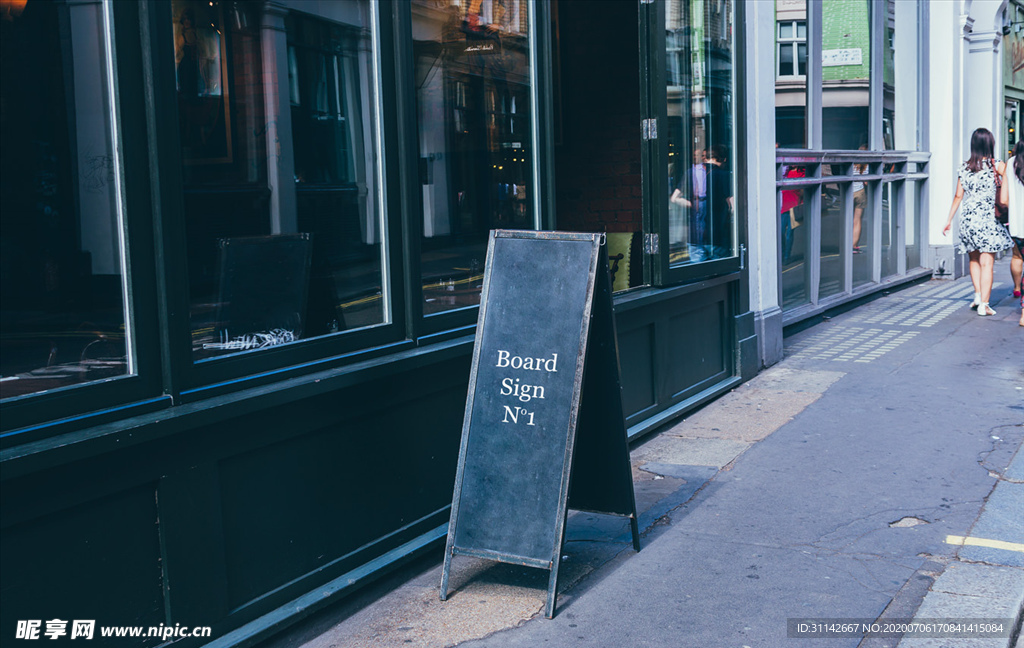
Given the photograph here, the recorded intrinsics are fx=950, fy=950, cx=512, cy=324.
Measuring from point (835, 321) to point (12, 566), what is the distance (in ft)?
30.4

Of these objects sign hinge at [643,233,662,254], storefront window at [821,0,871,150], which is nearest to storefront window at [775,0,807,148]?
storefront window at [821,0,871,150]

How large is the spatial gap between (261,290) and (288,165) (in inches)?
23.6

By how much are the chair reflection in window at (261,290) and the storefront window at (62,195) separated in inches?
18.9

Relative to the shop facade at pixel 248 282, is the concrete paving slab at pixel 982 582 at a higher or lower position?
lower

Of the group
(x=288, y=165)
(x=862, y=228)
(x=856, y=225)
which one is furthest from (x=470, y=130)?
(x=862, y=228)

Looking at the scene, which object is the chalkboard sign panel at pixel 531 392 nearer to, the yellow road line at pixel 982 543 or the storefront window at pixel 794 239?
the yellow road line at pixel 982 543

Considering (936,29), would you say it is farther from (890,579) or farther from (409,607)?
(409,607)

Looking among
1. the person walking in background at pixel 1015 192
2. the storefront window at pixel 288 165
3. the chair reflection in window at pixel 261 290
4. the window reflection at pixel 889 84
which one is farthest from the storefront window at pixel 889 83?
the chair reflection in window at pixel 261 290

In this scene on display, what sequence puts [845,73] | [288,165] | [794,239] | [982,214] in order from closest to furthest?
1. [288,165]
2. [794,239]
3. [982,214]
4. [845,73]

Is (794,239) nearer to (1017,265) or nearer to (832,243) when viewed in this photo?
(832,243)

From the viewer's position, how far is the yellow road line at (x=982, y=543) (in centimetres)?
406

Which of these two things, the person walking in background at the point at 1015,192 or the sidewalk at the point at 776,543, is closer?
the sidewalk at the point at 776,543

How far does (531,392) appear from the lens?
3.76 metres

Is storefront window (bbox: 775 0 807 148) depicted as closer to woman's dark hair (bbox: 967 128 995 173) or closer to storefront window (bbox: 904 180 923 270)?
woman's dark hair (bbox: 967 128 995 173)
